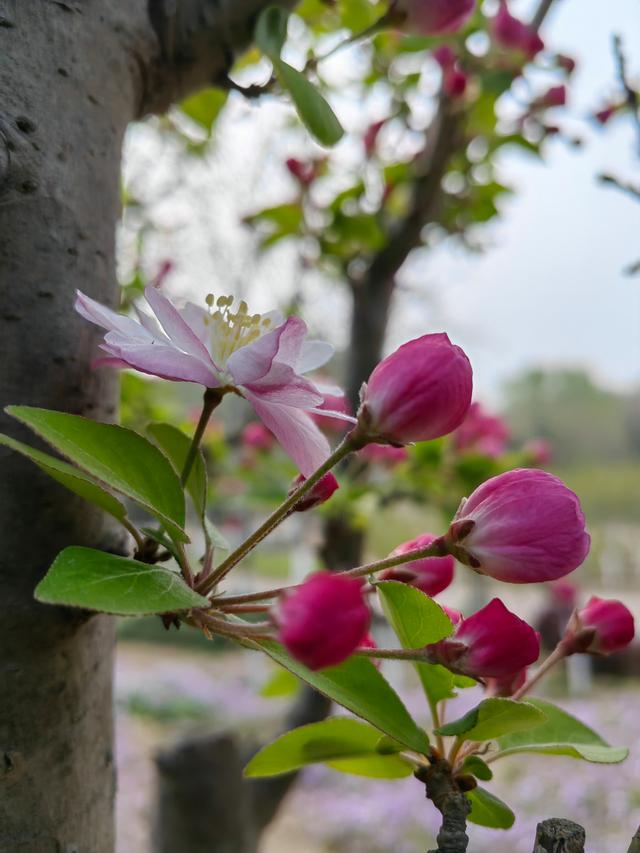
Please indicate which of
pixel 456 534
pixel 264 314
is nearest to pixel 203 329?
pixel 264 314

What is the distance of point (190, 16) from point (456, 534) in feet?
1.31

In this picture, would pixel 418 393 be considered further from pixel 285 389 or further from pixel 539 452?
pixel 539 452

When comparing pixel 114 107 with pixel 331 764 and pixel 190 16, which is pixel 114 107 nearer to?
pixel 190 16

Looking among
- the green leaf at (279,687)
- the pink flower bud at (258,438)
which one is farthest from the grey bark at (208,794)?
the pink flower bud at (258,438)

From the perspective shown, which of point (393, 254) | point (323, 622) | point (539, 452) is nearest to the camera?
point (323, 622)

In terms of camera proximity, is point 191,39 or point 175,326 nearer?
point 175,326

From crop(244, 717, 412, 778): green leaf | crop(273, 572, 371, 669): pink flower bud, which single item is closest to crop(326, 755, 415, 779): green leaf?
crop(244, 717, 412, 778): green leaf

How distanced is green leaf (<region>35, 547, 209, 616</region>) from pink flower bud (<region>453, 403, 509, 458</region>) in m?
1.13

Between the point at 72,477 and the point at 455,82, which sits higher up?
the point at 455,82

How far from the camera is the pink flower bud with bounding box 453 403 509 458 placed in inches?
55.6

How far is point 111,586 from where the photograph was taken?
0.28 m

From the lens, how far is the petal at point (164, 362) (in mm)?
322

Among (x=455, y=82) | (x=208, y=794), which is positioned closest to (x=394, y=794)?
(x=208, y=794)

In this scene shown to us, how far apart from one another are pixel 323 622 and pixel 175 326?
0.17 metres
